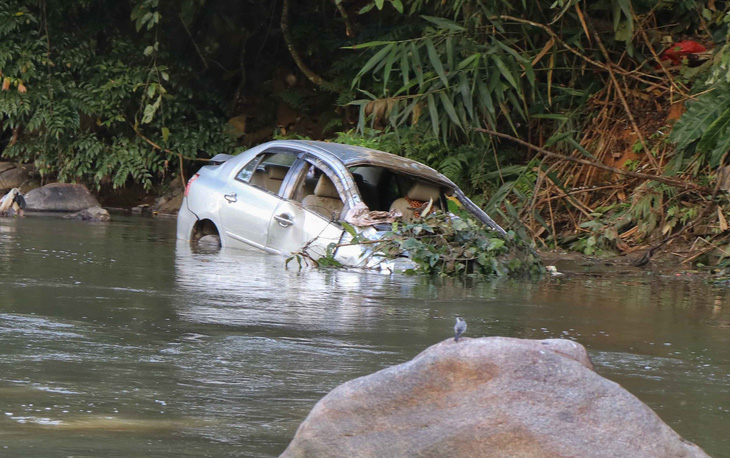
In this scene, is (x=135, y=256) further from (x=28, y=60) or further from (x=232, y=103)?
(x=232, y=103)

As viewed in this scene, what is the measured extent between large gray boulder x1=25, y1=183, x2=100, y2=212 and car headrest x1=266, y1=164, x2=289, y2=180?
5930 mm

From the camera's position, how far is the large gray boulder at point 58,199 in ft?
46.9

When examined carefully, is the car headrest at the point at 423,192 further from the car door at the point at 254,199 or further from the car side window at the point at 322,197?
the car door at the point at 254,199

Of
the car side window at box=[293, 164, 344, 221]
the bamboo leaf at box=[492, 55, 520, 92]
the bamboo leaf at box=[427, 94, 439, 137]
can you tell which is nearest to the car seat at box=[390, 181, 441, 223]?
the car side window at box=[293, 164, 344, 221]

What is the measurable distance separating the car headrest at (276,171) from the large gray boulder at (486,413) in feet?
22.7

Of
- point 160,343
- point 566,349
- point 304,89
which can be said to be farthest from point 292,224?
point 304,89

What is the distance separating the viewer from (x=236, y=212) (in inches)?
358

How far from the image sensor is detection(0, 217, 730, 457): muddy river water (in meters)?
2.93

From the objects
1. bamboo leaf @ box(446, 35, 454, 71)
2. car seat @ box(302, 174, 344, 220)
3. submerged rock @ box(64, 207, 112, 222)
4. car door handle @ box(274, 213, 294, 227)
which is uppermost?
bamboo leaf @ box(446, 35, 454, 71)

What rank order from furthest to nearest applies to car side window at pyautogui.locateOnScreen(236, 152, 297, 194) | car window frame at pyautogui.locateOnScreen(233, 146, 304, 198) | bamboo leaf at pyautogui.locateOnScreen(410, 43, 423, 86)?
bamboo leaf at pyautogui.locateOnScreen(410, 43, 423, 86) < car side window at pyautogui.locateOnScreen(236, 152, 297, 194) < car window frame at pyautogui.locateOnScreen(233, 146, 304, 198)

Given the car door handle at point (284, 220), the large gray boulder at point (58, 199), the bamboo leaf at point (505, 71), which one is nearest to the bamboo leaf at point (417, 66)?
the bamboo leaf at point (505, 71)

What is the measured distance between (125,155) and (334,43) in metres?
3.82

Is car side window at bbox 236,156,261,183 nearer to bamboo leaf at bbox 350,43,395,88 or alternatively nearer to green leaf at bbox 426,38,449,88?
bamboo leaf at bbox 350,43,395,88

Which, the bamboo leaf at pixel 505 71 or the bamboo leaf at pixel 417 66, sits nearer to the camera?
the bamboo leaf at pixel 505 71
